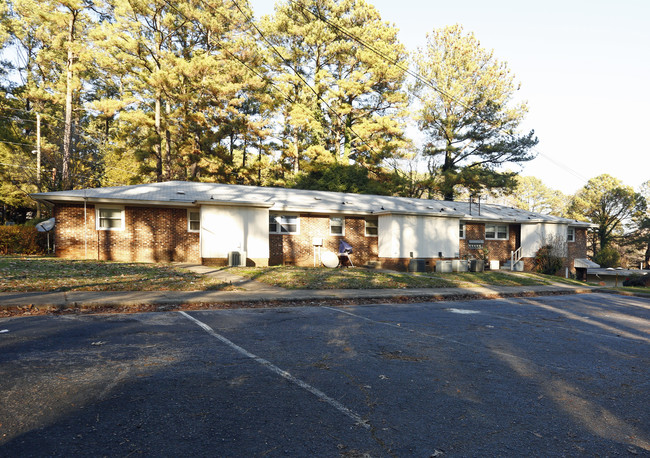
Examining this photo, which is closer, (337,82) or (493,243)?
(493,243)

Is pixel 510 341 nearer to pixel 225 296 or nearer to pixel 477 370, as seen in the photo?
pixel 477 370

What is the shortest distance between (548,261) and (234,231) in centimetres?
2197

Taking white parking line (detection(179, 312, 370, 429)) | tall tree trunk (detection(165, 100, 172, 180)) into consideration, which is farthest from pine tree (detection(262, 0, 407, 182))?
white parking line (detection(179, 312, 370, 429))

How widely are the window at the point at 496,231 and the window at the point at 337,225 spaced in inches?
474

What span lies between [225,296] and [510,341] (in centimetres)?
692

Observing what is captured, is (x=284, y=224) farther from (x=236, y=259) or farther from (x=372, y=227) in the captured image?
(x=372, y=227)

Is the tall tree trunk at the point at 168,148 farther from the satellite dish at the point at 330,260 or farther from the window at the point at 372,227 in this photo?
the window at the point at 372,227

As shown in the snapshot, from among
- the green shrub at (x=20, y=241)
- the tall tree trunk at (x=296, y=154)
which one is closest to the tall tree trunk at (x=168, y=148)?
the tall tree trunk at (x=296, y=154)

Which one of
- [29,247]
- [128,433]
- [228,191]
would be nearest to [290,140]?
[228,191]

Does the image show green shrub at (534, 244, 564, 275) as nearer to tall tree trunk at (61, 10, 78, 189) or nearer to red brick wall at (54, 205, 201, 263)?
red brick wall at (54, 205, 201, 263)

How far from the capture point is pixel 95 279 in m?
11.5

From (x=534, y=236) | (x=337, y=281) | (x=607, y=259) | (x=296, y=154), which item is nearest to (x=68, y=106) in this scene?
(x=296, y=154)

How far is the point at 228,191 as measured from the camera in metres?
22.3

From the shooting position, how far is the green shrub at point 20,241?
20.6 metres
